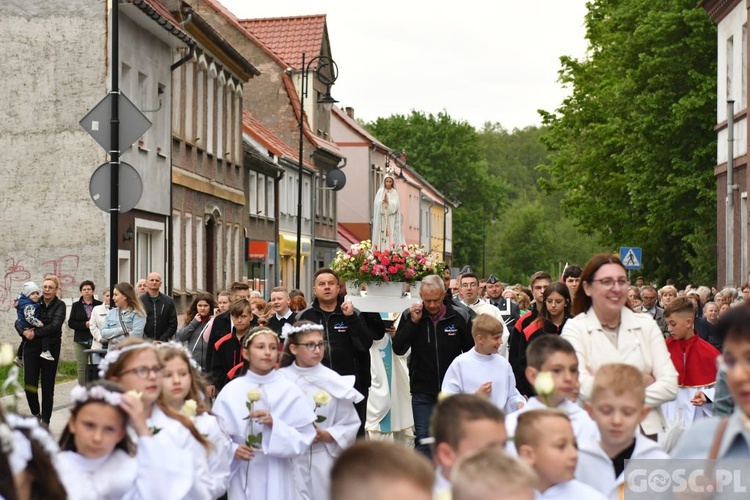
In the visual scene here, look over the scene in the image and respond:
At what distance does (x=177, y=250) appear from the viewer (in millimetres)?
35750

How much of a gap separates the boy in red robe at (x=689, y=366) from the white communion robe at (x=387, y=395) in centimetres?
535

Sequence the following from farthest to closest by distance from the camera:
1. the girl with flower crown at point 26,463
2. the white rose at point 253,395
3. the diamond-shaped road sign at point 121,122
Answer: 1. the diamond-shaped road sign at point 121,122
2. the white rose at point 253,395
3. the girl with flower crown at point 26,463

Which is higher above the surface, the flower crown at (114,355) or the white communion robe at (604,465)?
the flower crown at (114,355)

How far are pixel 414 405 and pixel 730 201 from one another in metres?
24.2

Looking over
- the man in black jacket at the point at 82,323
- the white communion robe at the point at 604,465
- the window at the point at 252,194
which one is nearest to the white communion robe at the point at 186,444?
the white communion robe at the point at 604,465

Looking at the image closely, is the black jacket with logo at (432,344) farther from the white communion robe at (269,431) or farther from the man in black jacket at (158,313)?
the man in black jacket at (158,313)

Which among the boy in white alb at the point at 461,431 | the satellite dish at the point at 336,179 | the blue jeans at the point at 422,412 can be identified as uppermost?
the satellite dish at the point at 336,179

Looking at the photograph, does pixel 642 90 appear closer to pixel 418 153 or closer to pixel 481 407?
pixel 481 407

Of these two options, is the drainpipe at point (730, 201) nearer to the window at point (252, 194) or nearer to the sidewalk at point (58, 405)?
the window at point (252, 194)

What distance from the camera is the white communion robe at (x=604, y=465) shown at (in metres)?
6.61

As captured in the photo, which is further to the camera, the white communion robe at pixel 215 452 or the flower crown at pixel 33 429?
the white communion robe at pixel 215 452

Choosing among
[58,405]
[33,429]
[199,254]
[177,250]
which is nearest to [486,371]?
[33,429]

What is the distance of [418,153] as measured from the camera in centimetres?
10681

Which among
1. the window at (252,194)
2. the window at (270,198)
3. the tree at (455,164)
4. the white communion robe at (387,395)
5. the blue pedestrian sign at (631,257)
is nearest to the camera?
the white communion robe at (387,395)
